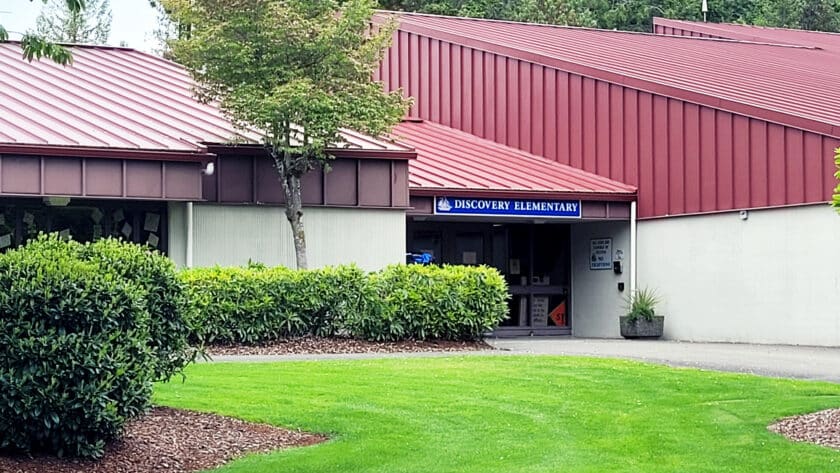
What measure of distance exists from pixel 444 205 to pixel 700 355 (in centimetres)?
705

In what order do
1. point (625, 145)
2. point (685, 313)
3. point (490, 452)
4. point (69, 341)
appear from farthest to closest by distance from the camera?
point (625, 145) → point (685, 313) → point (490, 452) → point (69, 341)

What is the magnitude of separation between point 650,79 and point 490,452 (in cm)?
1770

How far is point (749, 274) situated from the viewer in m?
23.1


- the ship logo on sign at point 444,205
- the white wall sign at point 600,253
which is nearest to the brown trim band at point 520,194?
the ship logo on sign at point 444,205

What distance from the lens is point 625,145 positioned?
26531 millimetres

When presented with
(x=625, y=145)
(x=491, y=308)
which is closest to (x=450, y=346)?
(x=491, y=308)

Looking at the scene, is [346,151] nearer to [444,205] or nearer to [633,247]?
[444,205]

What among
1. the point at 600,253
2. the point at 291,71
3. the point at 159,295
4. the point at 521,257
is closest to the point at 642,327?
the point at 600,253

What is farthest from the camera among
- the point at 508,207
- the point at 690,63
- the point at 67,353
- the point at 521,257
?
the point at 690,63

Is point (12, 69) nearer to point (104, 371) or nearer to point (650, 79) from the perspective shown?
point (650, 79)

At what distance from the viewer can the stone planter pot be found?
24906 millimetres

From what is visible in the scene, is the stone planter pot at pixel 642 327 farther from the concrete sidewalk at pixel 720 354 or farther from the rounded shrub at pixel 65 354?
the rounded shrub at pixel 65 354

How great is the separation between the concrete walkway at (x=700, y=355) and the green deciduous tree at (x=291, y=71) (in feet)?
13.6

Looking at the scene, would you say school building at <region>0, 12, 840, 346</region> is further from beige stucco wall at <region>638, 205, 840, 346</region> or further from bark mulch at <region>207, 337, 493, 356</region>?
bark mulch at <region>207, 337, 493, 356</region>
